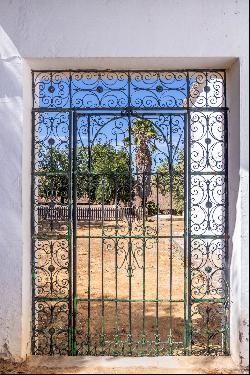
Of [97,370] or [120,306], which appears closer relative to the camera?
[97,370]

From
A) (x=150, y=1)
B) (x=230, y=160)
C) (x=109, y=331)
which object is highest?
(x=150, y=1)

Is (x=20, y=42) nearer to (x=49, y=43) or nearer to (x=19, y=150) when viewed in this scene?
(x=49, y=43)

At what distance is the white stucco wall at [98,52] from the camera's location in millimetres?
4039

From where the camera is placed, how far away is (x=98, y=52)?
408 cm

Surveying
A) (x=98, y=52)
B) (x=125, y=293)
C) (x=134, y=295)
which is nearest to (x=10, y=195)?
(x=98, y=52)

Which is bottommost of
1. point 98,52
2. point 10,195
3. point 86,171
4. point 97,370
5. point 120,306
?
point 120,306

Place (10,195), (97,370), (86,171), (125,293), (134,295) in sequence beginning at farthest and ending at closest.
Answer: (125,293) → (134,295) → (86,171) → (10,195) → (97,370)

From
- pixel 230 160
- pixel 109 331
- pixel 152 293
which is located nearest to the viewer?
pixel 230 160

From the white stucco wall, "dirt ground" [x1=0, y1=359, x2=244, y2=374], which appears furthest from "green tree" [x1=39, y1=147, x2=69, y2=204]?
"dirt ground" [x1=0, y1=359, x2=244, y2=374]

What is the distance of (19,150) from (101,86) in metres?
1.13

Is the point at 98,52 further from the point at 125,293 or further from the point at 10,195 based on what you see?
the point at 125,293

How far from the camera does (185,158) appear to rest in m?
4.44

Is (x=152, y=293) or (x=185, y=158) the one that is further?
(x=152, y=293)

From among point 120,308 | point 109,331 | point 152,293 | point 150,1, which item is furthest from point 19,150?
point 152,293
